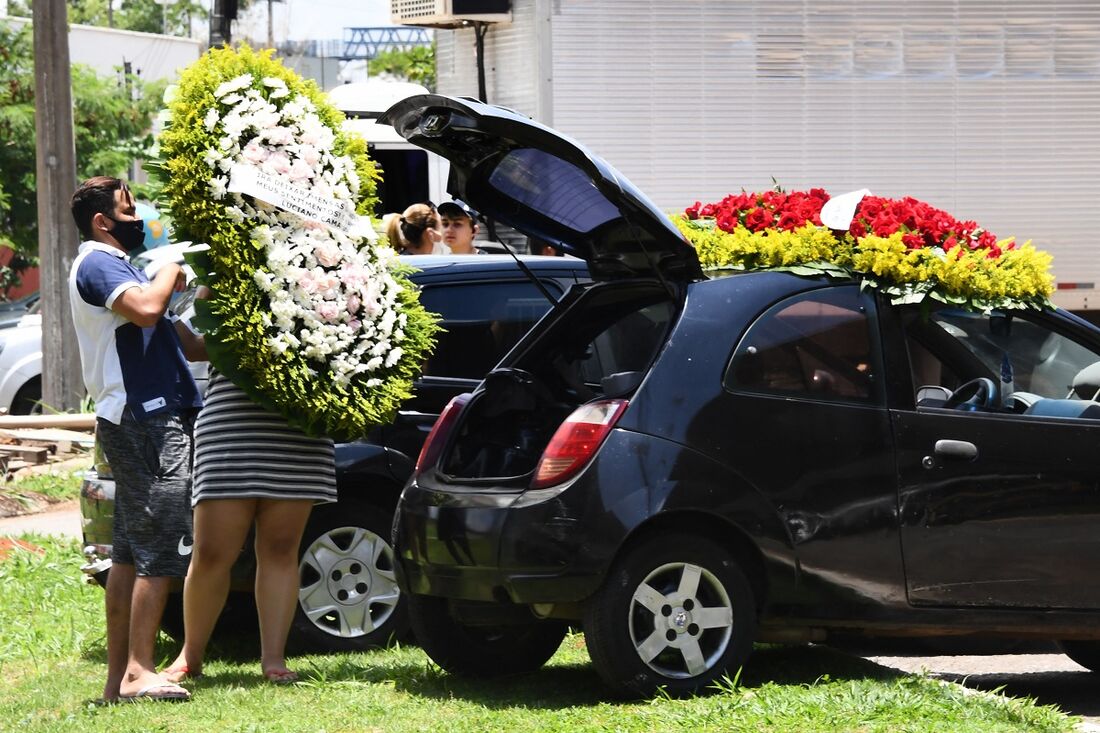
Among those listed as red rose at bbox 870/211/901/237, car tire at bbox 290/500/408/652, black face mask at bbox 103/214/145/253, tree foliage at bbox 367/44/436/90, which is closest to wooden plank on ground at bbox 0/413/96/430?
car tire at bbox 290/500/408/652

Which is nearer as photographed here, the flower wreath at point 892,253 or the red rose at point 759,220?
the flower wreath at point 892,253

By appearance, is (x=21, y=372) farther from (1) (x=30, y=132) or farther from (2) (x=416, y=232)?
(1) (x=30, y=132)

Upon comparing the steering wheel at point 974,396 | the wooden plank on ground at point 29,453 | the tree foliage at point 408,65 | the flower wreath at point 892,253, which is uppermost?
the tree foliage at point 408,65

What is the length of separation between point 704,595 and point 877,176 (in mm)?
8381

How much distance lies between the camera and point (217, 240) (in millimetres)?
6102

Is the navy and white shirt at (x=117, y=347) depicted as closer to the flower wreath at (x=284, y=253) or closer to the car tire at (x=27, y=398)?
the flower wreath at (x=284, y=253)

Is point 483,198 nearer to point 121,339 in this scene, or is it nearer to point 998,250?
point 121,339

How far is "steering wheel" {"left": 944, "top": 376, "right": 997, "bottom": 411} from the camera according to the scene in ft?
20.4

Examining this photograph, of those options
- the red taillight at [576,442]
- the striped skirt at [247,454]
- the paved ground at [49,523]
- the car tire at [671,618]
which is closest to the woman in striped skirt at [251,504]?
the striped skirt at [247,454]

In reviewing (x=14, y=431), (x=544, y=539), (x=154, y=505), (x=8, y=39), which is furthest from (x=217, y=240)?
(x=8, y=39)

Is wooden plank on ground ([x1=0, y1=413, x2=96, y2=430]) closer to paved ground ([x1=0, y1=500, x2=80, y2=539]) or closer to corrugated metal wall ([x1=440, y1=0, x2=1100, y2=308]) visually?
paved ground ([x1=0, y1=500, x2=80, y2=539])

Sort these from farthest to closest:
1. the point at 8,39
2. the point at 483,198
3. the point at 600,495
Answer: the point at 8,39 → the point at 483,198 → the point at 600,495

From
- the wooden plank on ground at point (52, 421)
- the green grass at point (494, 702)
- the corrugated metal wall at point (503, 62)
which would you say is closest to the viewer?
the green grass at point (494, 702)

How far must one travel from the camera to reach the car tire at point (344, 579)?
7086 millimetres
